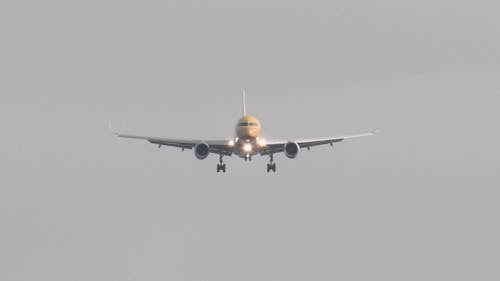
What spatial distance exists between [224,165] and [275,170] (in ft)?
18.7

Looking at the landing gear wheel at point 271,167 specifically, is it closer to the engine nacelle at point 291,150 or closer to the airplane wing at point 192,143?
the airplane wing at point 192,143

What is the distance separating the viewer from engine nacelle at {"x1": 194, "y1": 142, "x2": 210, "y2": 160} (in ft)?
592

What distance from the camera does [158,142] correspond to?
189 m

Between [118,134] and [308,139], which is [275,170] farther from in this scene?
[118,134]

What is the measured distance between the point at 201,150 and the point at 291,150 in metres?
9.62

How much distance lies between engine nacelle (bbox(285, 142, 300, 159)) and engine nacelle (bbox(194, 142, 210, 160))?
8.46 m

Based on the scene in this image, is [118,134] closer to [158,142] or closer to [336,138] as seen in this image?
[158,142]

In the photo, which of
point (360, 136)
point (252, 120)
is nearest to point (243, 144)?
point (252, 120)

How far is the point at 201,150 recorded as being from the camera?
180 meters

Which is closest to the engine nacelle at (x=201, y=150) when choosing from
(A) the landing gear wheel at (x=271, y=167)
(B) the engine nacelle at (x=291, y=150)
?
(A) the landing gear wheel at (x=271, y=167)

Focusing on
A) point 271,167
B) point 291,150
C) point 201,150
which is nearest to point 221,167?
point 271,167

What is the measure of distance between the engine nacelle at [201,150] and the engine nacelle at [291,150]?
27.8 feet

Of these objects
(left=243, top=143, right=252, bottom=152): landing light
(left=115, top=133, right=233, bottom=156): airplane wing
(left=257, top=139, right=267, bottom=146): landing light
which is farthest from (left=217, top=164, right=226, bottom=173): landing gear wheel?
(left=257, top=139, right=267, bottom=146): landing light

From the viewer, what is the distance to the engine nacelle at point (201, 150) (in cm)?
18038
